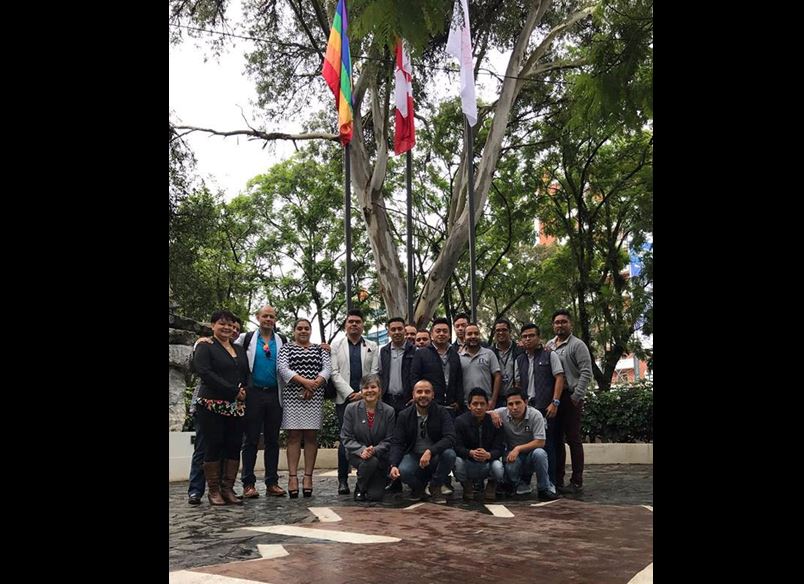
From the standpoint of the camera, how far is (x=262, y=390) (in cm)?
780

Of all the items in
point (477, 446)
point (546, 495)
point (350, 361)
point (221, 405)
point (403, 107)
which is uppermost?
point (403, 107)

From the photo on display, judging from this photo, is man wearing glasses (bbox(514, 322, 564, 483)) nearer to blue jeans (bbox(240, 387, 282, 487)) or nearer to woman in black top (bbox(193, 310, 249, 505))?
blue jeans (bbox(240, 387, 282, 487))

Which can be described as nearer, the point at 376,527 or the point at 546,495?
the point at 376,527

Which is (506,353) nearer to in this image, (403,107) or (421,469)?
(421,469)

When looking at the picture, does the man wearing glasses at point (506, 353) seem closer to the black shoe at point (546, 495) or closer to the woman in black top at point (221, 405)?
the black shoe at point (546, 495)

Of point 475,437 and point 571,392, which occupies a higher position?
point 571,392

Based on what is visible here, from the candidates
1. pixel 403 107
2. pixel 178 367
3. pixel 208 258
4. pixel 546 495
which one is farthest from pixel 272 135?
pixel 546 495

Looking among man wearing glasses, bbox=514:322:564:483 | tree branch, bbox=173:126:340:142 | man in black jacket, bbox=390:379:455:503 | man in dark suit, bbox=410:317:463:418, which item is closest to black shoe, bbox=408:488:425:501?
man in black jacket, bbox=390:379:455:503

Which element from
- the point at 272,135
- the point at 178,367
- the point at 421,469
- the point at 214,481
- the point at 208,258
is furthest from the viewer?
the point at 208,258

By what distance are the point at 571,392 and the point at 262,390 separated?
3.24 meters

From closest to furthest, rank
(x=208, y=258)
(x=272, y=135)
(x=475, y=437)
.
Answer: (x=475, y=437)
(x=272, y=135)
(x=208, y=258)

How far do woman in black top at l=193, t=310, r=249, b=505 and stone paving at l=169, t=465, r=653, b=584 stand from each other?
0.28m

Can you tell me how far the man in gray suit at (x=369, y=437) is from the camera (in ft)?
25.1
